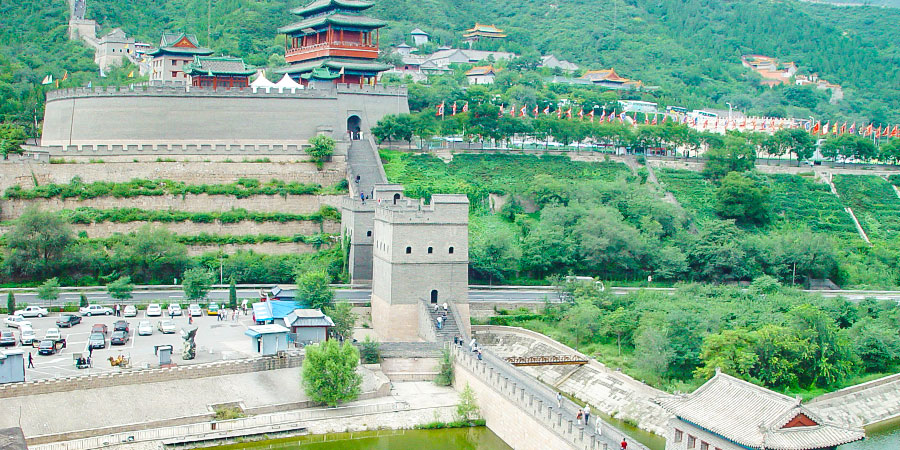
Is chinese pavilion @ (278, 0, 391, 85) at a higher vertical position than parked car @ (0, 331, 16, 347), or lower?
higher

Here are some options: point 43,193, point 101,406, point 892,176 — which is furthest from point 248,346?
point 892,176

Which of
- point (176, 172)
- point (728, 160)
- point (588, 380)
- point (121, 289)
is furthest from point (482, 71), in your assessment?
point (588, 380)

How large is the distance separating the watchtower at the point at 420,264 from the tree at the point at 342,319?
170cm

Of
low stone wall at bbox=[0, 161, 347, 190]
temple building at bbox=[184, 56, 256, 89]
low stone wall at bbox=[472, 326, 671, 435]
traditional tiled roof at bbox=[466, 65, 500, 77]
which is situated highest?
traditional tiled roof at bbox=[466, 65, 500, 77]

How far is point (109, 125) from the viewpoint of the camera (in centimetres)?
5397

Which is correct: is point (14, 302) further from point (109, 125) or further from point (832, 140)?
point (832, 140)

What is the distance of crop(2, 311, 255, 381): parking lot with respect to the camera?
33.0 meters

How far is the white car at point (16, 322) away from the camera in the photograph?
37166 millimetres

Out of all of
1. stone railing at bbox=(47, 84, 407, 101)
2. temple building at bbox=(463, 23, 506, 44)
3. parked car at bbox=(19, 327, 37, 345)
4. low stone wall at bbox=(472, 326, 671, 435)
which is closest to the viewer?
low stone wall at bbox=(472, 326, 671, 435)

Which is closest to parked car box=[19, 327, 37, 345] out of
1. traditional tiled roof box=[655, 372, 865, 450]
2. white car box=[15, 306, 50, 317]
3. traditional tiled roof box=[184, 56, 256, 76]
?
white car box=[15, 306, 50, 317]

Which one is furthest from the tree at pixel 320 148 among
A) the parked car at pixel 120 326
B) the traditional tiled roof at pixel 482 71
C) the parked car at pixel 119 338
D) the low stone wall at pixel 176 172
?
the traditional tiled roof at pixel 482 71

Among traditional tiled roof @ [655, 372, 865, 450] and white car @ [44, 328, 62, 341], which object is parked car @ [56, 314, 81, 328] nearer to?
white car @ [44, 328, 62, 341]

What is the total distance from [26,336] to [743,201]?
126 ft

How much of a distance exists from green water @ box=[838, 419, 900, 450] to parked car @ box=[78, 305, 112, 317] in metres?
27.6
